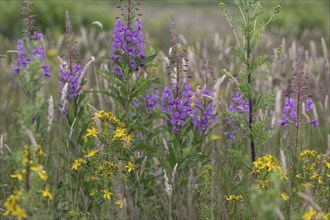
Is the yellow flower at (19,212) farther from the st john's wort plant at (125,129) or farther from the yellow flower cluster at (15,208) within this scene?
the st john's wort plant at (125,129)

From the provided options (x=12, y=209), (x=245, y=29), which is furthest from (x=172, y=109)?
(x=12, y=209)

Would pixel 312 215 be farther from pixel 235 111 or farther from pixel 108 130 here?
pixel 235 111

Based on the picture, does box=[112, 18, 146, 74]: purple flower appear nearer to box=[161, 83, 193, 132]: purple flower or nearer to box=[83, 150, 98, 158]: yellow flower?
box=[161, 83, 193, 132]: purple flower

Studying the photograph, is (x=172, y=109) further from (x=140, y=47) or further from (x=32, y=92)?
(x=32, y=92)

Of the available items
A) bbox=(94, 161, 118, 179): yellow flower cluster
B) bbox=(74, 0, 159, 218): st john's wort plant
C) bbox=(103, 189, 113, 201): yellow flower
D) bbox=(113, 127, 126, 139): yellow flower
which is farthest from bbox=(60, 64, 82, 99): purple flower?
bbox=(103, 189, 113, 201): yellow flower

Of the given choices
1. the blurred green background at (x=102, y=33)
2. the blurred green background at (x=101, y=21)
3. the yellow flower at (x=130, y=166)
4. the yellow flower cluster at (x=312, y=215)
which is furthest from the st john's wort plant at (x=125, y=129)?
the blurred green background at (x=101, y=21)

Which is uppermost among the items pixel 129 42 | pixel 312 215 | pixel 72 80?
pixel 129 42

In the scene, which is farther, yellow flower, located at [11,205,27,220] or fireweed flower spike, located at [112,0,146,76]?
fireweed flower spike, located at [112,0,146,76]

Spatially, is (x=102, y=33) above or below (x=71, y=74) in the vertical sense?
above

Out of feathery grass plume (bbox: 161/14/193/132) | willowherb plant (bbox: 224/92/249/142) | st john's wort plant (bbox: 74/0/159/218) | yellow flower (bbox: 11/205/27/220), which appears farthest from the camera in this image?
willowherb plant (bbox: 224/92/249/142)

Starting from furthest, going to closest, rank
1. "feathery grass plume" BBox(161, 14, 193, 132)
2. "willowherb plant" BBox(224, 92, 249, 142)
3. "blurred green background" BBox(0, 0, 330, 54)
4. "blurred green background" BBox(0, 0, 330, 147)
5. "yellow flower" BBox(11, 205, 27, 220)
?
"blurred green background" BBox(0, 0, 330, 54)
"blurred green background" BBox(0, 0, 330, 147)
"willowherb plant" BBox(224, 92, 249, 142)
"feathery grass plume" BBox(161, 14, 193, 132)
"yellow flower" BBox(11, 205, 27, 220)

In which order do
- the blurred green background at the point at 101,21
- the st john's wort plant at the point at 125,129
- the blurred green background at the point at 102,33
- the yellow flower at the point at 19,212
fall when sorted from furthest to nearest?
1. the blurred green background at the point at 101,21
2. the blurred green background at the point at 102,33
3. the st john's wort plant at the point at 125,129
4. the yellow flower at the point at 19,212

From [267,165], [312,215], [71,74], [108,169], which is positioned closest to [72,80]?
[71,74]

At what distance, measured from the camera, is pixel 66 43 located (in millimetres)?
3670
